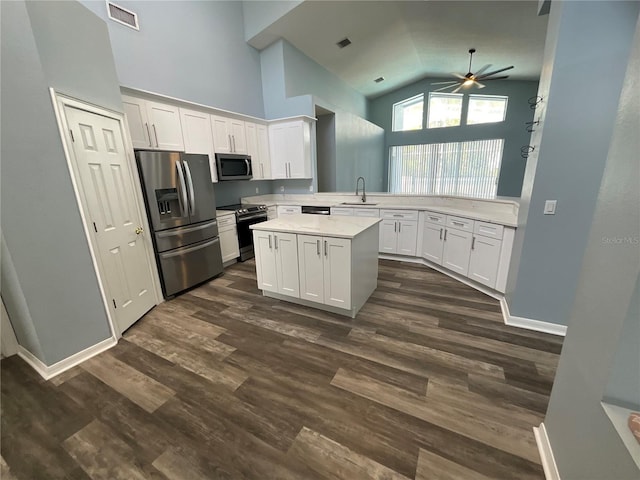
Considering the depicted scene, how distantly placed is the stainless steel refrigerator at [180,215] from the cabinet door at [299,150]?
196 cm

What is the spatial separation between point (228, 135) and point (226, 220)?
1.47 metres

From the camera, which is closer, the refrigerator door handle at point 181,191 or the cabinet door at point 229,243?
the refrigerator door handle at point 181,191

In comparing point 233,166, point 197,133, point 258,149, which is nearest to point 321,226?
point 233,166

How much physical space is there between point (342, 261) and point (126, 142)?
244cm

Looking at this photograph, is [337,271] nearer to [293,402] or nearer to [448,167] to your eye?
[293,402]

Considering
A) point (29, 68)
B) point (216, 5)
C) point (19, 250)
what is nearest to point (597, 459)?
point (19, 250)

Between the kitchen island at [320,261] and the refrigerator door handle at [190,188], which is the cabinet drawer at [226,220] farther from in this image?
the kitchen island at [320,261]

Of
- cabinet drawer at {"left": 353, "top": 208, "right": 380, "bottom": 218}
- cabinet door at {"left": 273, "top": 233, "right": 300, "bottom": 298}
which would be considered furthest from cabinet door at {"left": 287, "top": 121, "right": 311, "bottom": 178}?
cabinet door at {"left": 273, "top": 233, "right": 300, "bottom": 298}

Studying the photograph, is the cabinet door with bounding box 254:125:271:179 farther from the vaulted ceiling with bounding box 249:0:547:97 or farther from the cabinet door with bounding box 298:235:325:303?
the cabinet door with bounding box 298:235:325:303

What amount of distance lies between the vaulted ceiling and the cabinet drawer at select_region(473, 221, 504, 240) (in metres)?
3.17

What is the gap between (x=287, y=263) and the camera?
2705 millimetres

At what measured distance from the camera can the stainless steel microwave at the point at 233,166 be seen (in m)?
4.02

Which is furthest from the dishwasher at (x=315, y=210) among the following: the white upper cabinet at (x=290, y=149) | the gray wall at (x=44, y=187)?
the gray wall at (x=44, y=187)

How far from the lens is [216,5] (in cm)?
411
